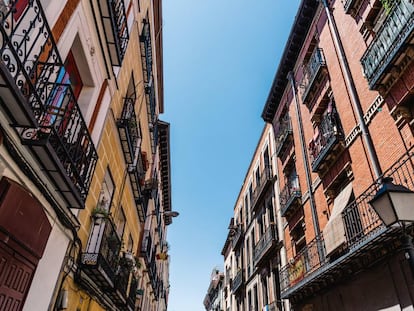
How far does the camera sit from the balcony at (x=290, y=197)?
13023 mm

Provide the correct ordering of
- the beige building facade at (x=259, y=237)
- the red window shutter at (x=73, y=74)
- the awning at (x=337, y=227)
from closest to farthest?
1. the red window shutter at (x=73, y=74)
2. the awning at (x=337, y=227)
3. the beige building facade at (x=259, y=237)

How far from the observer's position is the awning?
8500 millimetres

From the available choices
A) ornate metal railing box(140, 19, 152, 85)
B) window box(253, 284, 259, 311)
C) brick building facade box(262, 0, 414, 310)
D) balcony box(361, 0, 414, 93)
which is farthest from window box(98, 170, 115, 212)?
window box(253, 284, 259, 311)

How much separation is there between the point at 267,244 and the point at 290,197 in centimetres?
353

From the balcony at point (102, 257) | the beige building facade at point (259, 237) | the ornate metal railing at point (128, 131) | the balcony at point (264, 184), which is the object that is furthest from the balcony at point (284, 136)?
the balcony at point (102, 257)

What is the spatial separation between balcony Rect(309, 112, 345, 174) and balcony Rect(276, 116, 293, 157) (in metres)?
2.89

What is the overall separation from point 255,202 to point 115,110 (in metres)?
12.8

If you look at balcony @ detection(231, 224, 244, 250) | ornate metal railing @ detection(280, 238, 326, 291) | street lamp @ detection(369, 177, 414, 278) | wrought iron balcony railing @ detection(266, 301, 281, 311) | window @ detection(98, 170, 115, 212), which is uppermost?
balcony @ detection(231, 224, 244, 250)

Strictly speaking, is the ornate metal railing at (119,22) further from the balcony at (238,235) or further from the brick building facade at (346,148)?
the balcony at (238,235)

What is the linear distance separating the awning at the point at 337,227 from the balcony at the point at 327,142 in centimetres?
127

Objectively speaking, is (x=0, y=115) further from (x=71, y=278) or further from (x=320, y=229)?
(x=320, y=229)

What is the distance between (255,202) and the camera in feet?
63.3

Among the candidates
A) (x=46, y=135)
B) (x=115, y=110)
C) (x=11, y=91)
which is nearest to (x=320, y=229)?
(x=115, y=110)

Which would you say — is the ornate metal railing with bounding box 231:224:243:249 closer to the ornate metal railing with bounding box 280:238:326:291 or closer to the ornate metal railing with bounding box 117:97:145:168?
the ornate metal railing with bounding box 280:238:326:291
